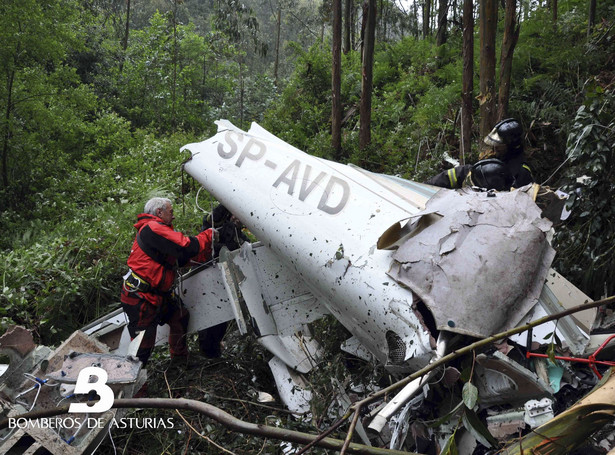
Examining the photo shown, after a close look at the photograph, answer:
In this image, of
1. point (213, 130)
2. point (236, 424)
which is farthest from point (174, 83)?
point (236, 424)

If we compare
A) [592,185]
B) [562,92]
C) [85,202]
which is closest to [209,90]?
[85,202]

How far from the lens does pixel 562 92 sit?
6902mm

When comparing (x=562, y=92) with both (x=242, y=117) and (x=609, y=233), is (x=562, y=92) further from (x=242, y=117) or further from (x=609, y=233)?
(x=242, y=117)

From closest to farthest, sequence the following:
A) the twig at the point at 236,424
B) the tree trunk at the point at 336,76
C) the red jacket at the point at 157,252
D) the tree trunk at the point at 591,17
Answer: the twig at the point at 236,424
the red jacket at the point at 157,252
the tree trunk at the point at 591,17
the tree trunk at the point at 336,76

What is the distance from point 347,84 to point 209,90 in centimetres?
727

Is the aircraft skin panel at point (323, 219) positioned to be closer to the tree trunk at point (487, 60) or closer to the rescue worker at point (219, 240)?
the rescue worker at point (219, 240)

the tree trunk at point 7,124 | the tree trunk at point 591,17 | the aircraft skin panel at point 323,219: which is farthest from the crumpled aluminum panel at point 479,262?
the tree trunk at point 7,124

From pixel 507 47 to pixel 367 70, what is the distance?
2964 millimetres

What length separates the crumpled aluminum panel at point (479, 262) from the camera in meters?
2.48

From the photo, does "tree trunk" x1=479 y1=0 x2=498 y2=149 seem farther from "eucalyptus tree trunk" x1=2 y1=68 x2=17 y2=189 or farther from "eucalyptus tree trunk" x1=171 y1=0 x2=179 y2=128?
"eucalyptus tree trunk" x1=171 y1=0 x2=179 y2=128

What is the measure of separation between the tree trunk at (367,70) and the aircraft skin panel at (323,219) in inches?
168

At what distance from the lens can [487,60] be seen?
515cm

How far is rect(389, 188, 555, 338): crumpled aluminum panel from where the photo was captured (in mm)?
2482

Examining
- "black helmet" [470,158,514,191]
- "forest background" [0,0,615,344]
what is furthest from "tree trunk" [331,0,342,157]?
"black helmet" [470,158,514,191]
